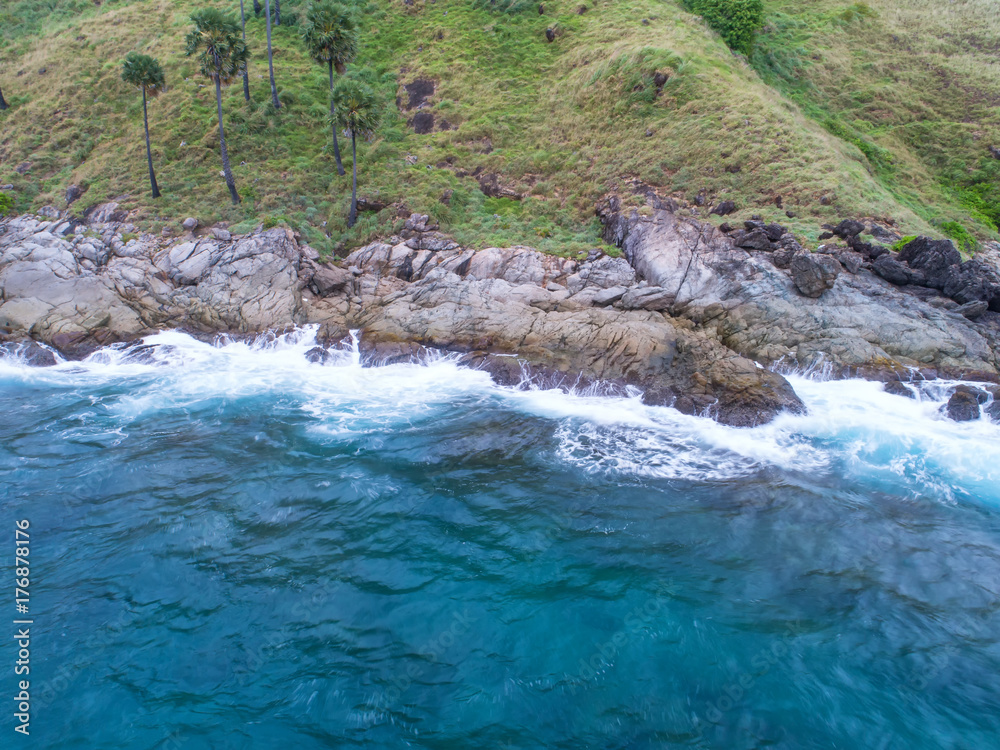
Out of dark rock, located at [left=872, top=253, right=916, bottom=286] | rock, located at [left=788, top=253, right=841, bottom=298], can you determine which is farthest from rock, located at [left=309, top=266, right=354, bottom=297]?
dark rock, located at [left=872, top=253, right=916, bottom=286]

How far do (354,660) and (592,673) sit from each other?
13.7 ft

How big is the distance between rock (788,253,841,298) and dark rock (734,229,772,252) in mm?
2264

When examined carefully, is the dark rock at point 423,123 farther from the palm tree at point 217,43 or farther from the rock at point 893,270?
the rock at point 893,270

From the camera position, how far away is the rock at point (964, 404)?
17.3 meters

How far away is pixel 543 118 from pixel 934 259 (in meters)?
25.8

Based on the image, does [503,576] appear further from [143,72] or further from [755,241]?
[143,72]

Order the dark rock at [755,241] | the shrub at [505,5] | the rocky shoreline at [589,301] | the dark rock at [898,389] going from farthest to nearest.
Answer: the shrub at [505,5], the dark rock at [755,241], the rocky shoreline at [589,301], the dark rock at [898,389]

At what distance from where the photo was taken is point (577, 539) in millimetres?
12148

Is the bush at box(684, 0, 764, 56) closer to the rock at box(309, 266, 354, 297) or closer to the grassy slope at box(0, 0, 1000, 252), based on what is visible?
the grassy slope at box(0, 0, 1000, 252)

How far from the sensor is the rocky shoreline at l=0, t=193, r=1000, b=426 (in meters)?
19.9

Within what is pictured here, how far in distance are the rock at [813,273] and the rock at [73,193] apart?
3991 cm

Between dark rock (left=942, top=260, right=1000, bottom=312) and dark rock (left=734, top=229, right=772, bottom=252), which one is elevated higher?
dark rock (left=734, top=229, right=772, bottom=252)

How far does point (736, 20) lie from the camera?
42000mm

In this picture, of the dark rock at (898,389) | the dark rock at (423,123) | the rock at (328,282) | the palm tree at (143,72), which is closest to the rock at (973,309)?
the dark rock at (898,389)
